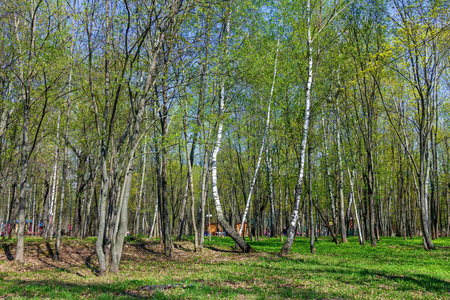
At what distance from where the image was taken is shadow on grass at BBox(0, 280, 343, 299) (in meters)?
6.74

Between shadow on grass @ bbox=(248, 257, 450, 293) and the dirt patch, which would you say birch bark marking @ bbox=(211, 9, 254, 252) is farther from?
shadow on grass @ bbox=(248, 257, 450, 293)

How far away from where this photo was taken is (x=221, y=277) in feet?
29.7

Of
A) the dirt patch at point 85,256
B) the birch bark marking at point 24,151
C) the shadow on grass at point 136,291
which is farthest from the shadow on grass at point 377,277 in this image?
the birch bark marking at point 24,151

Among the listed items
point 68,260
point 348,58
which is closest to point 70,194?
point 68,260

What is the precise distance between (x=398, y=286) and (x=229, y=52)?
11.2 meters

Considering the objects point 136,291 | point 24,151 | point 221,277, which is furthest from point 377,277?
point 24,151

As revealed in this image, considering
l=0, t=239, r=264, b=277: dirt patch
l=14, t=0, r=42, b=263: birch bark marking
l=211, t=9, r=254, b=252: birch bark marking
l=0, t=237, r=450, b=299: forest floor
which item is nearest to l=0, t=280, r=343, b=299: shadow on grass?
l=0, t=237, r=450, b=299: forest floor

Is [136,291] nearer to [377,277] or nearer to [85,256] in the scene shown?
[377,277]

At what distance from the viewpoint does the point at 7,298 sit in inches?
250

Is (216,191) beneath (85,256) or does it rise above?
above

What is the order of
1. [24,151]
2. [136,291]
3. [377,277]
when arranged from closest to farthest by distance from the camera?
[136,291]
[377,277]
[24,151]

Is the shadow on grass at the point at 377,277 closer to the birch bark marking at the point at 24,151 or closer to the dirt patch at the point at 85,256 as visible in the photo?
the dirt patch at the point at 85,256

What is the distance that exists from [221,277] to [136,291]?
2.62 metres

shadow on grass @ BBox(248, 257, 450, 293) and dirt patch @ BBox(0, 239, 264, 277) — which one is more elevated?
shadow on grass @ BBox(248, 257, 450, 293)
